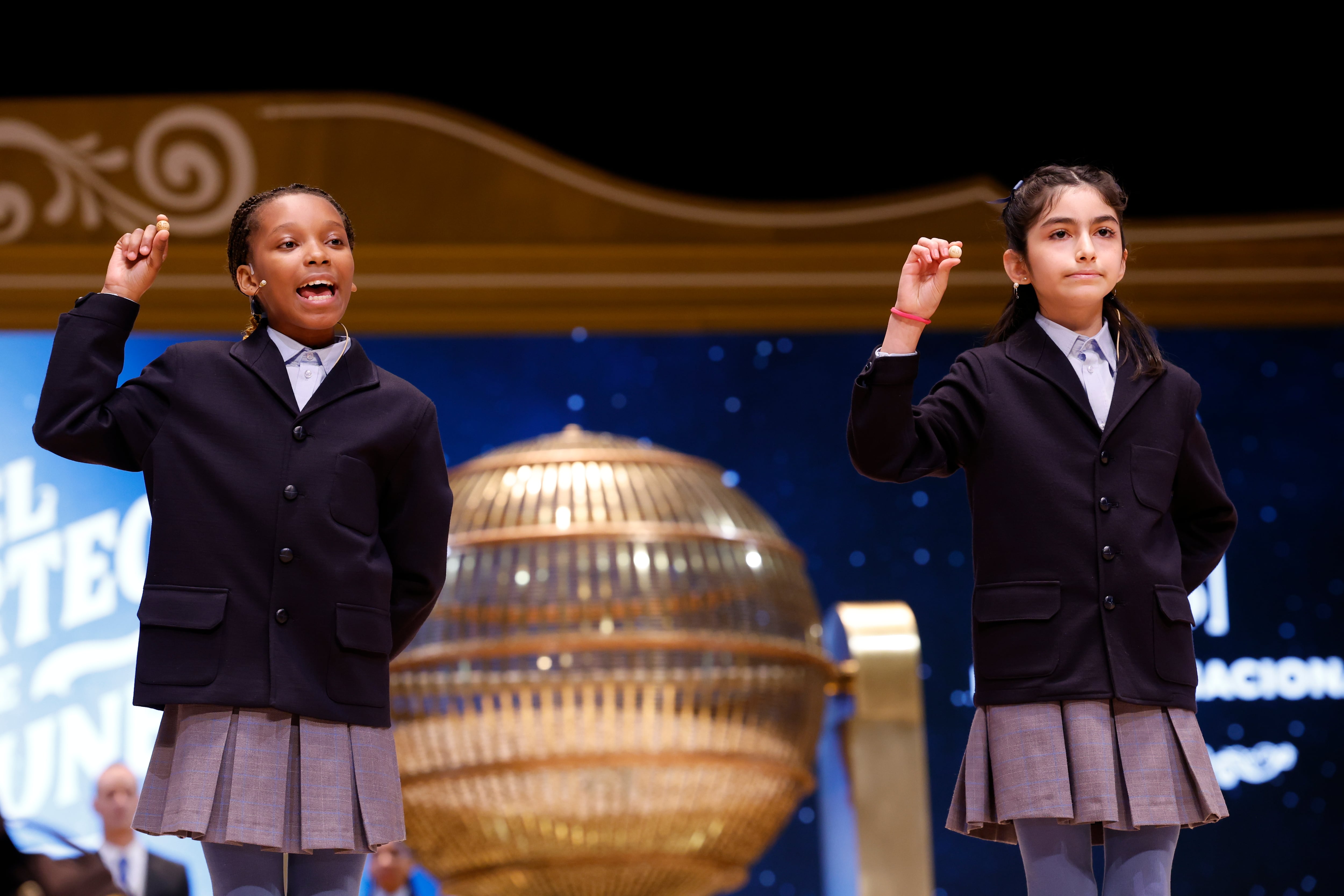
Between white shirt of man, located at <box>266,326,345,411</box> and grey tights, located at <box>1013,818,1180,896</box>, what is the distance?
75cm

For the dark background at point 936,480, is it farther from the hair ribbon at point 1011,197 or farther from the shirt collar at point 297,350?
the shirt collar at point 297,350

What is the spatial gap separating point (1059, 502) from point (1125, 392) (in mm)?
136

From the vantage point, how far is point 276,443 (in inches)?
56.3

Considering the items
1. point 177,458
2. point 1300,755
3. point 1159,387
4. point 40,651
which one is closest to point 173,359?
point 177,458

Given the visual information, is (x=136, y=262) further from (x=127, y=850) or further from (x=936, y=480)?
(x=936, y=480)

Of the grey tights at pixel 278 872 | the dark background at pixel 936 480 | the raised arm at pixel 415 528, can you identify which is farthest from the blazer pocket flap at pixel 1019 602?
the dark background at pixel 936 480

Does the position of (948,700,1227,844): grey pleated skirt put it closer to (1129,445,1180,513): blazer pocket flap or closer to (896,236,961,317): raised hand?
(1129,445,1180,513): blazer pocket flap

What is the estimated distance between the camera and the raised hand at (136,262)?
4.81ft

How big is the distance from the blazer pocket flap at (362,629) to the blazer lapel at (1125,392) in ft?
2.23

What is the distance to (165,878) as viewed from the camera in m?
2.82

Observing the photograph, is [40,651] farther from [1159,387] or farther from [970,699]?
[1159,387]

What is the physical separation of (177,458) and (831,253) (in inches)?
86.7

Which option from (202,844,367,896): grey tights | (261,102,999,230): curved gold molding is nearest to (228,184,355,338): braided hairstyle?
(202,844,367,896): grey tights

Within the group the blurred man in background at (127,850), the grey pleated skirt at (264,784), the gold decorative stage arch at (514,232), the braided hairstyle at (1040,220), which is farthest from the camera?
the gold decorative stage arch at (514,232)
